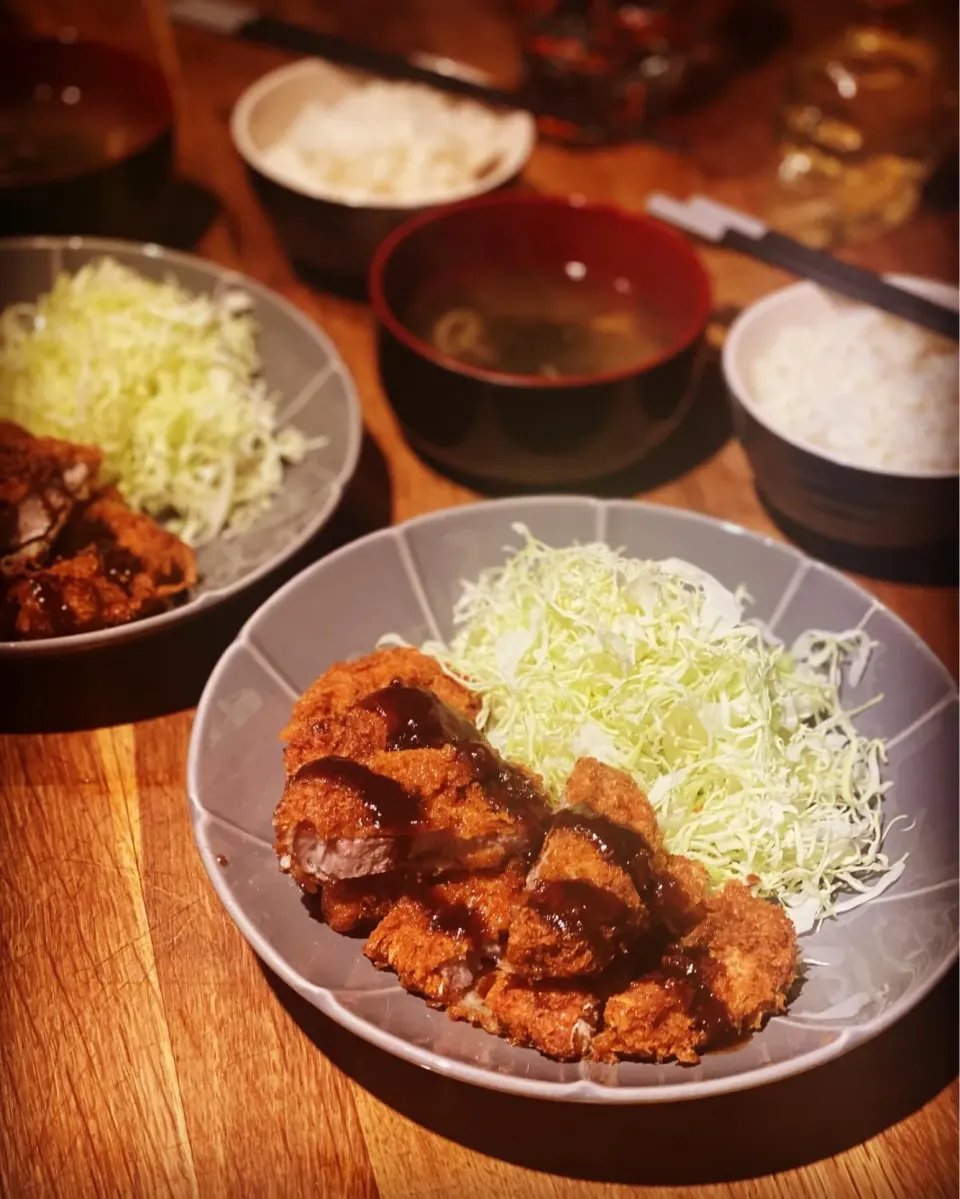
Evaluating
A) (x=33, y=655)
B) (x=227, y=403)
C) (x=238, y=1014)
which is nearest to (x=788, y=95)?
(x=227, y=403)

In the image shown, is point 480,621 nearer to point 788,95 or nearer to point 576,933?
point 576,933

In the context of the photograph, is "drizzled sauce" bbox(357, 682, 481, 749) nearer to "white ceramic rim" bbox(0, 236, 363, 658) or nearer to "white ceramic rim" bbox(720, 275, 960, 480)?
"white ceramic rim" bbox(0, 236, 363, 658)

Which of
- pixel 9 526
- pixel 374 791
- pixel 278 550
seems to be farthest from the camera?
pixel 278 550

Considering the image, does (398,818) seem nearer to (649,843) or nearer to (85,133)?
(649,843)

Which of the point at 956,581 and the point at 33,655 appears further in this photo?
the point at 956,581

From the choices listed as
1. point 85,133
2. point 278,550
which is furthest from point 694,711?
point 85,133

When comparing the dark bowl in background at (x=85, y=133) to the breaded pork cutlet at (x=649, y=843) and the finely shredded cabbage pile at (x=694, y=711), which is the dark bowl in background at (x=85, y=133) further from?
the breaded pork cutlet at (x=649, y=843)

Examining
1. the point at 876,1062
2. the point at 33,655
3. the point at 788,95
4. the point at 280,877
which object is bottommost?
the point at 876,1062

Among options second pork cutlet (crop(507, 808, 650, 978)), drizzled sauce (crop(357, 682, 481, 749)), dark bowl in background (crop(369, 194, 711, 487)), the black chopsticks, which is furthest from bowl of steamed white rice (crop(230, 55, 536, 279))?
second pork cutlet (crop(507, 808, 650, 978))
